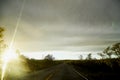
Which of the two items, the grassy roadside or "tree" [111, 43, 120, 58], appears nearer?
the grassy roadside

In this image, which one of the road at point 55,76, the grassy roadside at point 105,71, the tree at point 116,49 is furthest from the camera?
the tree at point 116,49

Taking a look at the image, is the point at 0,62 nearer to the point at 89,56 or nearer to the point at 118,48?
the point at 118,48

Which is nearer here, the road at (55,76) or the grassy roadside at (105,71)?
the road at (55,76)

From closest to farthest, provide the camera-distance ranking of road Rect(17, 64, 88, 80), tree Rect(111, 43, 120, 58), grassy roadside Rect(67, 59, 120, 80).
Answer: road Rect(17, 64, 88, 80)
grassy roadside Rect(67, 59, 120, 80)
tree Rect(111, 43, 120, 58)

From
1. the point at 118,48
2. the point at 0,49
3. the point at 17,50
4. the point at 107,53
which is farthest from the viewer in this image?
the point at 17,50

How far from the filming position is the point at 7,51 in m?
40.7

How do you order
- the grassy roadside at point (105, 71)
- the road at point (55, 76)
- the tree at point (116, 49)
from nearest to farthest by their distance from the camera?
the road at point (55, 76)
the grassy roadside at point (105, 71)
the tree at point (116, 49)

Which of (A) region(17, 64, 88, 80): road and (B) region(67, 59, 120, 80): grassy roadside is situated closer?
(A) region(17, 64, 88, 80): road

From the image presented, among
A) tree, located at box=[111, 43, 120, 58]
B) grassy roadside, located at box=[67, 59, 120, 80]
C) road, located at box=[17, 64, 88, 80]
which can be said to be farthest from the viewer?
tree, located at box=[111, 43, 120, 58]

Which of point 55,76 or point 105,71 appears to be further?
point 105,71

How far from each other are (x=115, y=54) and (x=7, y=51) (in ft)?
72.9

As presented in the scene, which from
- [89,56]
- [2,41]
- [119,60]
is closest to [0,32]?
[2,41]

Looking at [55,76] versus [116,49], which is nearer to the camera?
[55,76]

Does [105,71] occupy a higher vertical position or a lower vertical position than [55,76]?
higher
